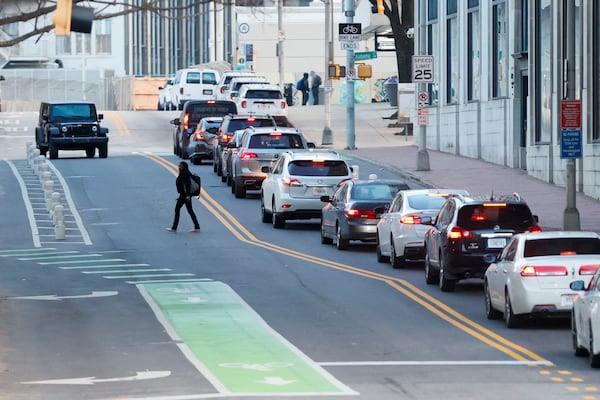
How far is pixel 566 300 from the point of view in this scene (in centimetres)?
1989

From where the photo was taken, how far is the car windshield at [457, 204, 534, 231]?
2447 centimetres

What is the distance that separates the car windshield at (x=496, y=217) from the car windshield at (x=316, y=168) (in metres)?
11.3

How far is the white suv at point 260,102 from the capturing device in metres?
60.7

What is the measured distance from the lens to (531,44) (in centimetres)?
4462

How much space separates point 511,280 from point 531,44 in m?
25.4

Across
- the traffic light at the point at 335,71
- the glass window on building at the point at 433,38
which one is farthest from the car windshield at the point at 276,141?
the glass window on building at the point at 433,38

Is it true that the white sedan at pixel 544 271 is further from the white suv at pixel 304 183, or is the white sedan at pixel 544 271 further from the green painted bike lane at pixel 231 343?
the white suv at pixel 304 183

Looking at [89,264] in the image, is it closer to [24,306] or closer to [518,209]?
[24,306]

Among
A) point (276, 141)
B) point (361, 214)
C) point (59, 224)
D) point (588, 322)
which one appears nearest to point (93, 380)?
point (588, 322)

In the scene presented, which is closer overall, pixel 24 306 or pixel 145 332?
pixel 145 332

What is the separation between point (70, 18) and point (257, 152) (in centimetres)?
2774

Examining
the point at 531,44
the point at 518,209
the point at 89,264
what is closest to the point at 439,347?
the point at 518,209

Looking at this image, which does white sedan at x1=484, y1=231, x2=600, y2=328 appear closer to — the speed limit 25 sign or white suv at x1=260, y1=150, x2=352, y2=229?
white suv at x1=260, y1=150, x2=352, y2=229

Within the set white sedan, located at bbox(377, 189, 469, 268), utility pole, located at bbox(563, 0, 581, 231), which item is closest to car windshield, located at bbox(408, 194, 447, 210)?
white sedan, located at bbox(377, 189, 469, 268)
